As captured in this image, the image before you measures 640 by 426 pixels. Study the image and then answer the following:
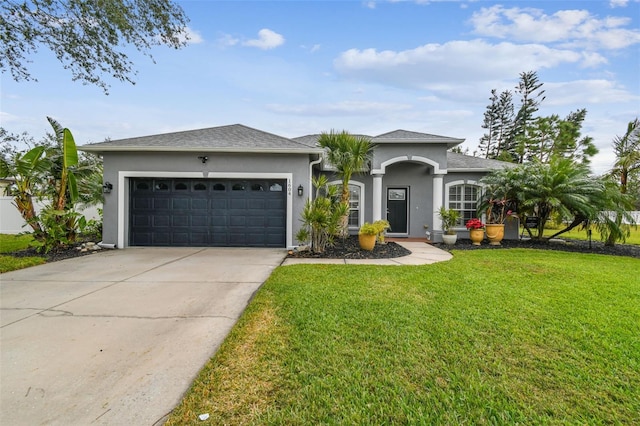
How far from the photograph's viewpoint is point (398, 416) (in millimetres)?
2047

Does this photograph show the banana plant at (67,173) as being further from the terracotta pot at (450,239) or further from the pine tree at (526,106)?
the pine tree at (526,106)

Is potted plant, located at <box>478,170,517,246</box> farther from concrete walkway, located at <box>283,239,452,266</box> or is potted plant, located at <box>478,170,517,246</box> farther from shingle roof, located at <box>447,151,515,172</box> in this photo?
concrete walkway, located at <box>283,239,452,266</box>

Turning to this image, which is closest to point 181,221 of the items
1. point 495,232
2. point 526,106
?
point 495,232

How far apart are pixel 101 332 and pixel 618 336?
19.2 ft

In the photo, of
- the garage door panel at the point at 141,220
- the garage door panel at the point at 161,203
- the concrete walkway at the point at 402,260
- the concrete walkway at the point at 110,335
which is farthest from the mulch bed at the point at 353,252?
the garage door panel at the point at 141,220

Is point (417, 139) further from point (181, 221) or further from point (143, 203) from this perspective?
point (143, 203)

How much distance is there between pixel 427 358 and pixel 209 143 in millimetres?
8902

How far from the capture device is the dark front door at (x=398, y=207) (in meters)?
12.8

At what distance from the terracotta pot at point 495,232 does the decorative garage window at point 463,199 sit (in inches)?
65.9

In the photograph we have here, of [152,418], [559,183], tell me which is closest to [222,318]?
[152,418]

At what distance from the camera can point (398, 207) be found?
42.1 ft

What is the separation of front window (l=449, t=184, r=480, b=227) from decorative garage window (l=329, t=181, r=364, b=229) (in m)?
3.72

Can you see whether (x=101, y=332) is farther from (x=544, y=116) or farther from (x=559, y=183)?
(x=544, y=116)

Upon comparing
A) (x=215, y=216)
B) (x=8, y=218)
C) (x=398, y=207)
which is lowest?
(x=8, y=218)
